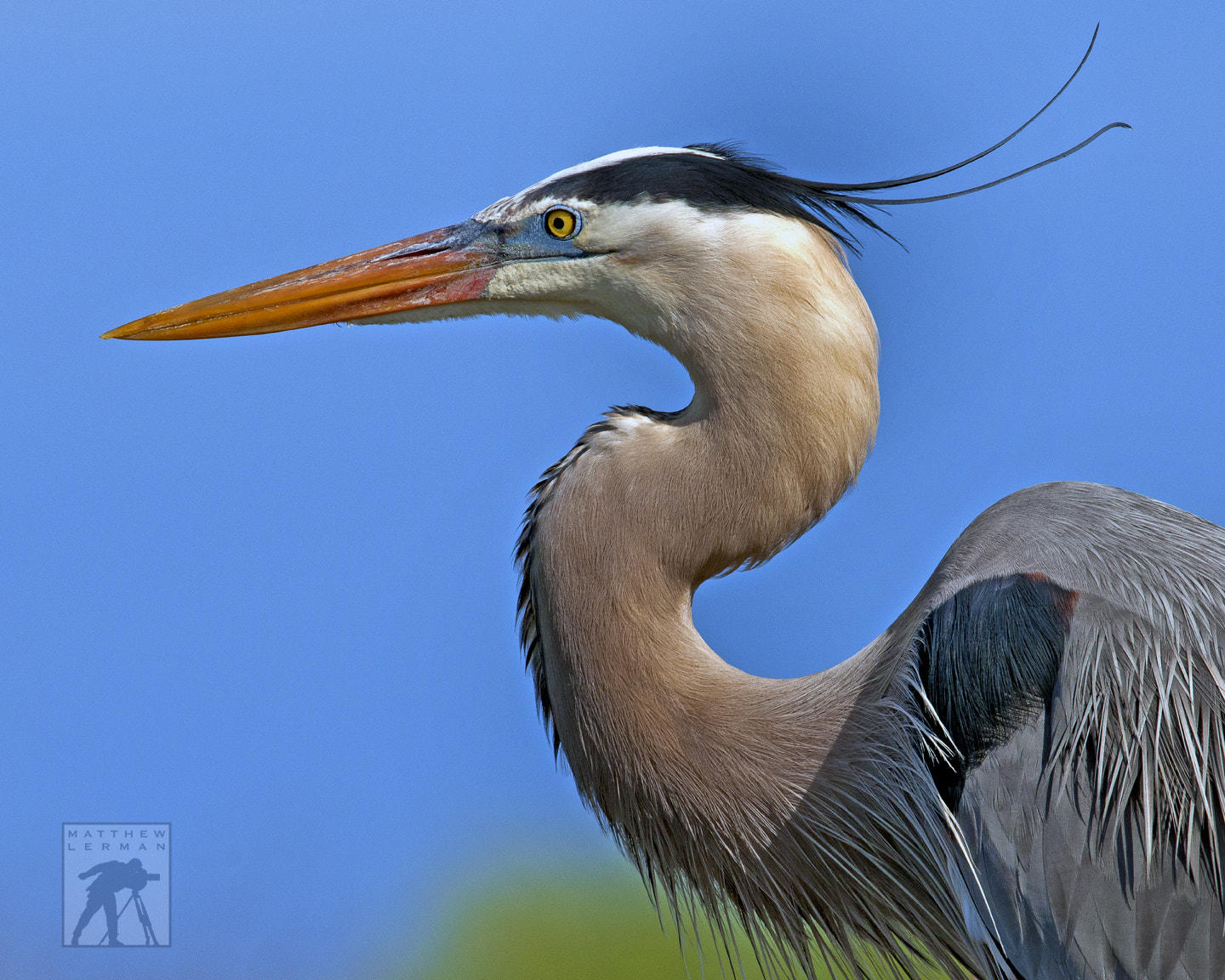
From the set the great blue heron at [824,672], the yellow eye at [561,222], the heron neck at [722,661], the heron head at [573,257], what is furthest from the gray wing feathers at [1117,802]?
the yellow eye at [561,222]

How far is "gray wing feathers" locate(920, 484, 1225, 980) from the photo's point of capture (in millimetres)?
908

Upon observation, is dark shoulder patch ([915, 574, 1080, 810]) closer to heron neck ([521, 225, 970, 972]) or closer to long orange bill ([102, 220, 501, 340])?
heron neck ([521, 225, 970, 972])

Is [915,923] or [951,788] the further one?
[915,923]

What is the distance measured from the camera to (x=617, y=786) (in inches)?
44.7

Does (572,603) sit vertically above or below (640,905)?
above

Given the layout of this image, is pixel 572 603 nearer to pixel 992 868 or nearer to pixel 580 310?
pixel 580 310

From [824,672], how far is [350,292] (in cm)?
75

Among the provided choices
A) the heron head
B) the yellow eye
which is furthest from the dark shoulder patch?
the yellow eye

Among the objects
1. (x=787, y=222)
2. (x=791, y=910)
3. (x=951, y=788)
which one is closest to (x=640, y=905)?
(x=791, y=910)

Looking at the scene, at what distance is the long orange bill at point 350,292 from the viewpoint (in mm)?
1282

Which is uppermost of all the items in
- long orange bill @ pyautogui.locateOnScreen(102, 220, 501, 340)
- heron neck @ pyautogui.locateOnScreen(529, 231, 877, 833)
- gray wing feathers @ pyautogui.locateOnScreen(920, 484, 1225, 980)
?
long orange bill @ pyautogui.locateOnScreen(102, 220, 501, 340)

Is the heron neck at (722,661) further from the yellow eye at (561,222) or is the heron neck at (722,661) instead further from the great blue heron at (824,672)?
the yellow eye at (561,222)

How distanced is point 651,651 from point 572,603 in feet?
0.33

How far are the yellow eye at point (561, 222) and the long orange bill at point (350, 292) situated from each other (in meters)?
0.08
